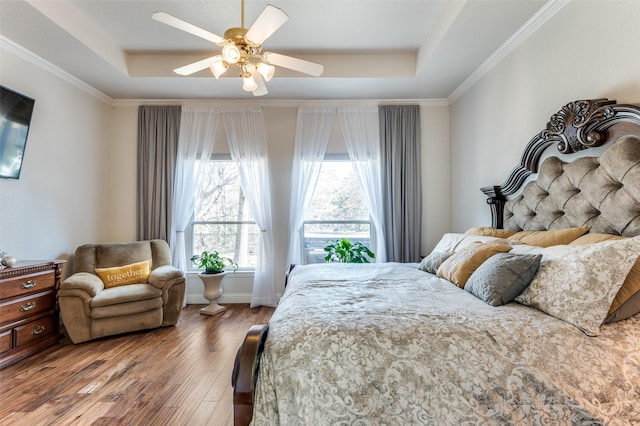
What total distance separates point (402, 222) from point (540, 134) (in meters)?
2.02

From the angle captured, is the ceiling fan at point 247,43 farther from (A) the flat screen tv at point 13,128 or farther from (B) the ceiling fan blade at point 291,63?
(A) the flat screen tv at point 13,128

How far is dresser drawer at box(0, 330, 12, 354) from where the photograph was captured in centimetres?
242

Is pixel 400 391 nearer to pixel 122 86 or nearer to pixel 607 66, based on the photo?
pixel 607 66

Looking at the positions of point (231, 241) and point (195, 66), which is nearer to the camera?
point (195, 66)

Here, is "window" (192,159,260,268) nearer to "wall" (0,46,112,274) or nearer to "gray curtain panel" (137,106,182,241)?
"gray curtain panel" (137,106,182,241)

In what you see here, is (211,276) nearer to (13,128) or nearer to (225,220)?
(225,220)

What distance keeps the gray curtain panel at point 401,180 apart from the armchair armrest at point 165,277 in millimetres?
2529

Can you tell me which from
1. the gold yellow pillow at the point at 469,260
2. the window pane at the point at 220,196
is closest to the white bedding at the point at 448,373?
the gold yellow pillow at the point at 469,260

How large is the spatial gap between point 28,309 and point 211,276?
162 centimetres

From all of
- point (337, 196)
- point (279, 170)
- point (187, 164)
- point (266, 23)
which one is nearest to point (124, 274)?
point (187, 164)

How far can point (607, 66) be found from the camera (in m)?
1.85

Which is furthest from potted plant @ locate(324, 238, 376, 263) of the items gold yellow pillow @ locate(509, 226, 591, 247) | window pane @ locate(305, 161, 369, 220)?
gold yellow pillow @ locate(509, 226, 591, 247)

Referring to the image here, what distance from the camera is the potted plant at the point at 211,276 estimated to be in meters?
3.78

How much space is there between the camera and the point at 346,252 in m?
3.88
